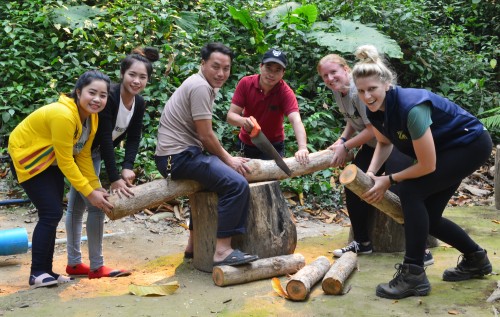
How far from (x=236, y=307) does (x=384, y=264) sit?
148cm

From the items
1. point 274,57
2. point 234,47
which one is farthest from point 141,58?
point 234,47

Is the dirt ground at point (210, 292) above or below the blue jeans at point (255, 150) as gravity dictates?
below

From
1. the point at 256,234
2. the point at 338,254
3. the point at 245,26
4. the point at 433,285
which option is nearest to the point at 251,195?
the point at 256,234

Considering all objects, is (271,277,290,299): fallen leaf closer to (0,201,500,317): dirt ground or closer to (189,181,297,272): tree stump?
(0,201,500,317): dirt ground

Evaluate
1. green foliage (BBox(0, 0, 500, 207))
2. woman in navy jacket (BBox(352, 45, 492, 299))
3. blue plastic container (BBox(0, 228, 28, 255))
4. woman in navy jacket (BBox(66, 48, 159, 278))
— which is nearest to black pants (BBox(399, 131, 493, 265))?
woman in navy jacket (BBox(352, 45, 492, 299))

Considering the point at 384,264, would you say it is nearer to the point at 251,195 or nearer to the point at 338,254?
the point at 338,254

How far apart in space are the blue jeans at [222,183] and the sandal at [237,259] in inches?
5.9

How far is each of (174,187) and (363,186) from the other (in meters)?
1.41

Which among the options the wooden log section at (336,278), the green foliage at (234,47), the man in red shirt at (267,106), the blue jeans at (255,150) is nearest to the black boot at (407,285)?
the wooden log section at (336,278)

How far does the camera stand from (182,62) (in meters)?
8.46

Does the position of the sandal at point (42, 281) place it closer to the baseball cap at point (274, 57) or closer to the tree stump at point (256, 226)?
the tree stump at point (256, 226)

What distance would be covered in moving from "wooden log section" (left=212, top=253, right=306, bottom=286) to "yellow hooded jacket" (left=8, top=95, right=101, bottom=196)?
3.64 ft

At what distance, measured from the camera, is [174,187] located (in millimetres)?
4461

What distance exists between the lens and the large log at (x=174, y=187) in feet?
14.1
